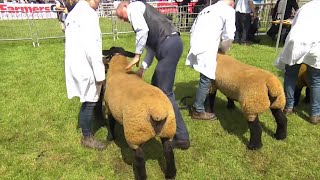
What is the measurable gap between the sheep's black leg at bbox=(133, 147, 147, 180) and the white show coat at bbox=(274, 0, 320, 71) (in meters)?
3.06

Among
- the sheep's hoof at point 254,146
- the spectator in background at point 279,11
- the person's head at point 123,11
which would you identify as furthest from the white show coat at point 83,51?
the spectator in background at point 279,11

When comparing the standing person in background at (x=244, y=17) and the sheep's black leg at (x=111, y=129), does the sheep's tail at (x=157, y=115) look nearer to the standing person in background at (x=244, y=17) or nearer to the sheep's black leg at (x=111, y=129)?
the sheep's black leg at (x=111, y=129)

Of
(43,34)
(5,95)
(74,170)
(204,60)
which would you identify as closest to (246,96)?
(204,60)

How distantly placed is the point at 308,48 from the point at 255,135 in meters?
1.69

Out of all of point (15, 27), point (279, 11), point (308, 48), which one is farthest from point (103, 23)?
point (308, 48)

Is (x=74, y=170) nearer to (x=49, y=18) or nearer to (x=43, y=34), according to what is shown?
(x=43, y=34)

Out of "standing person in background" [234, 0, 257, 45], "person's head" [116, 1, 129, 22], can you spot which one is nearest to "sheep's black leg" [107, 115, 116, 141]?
"person's head" [116, 1, 129, 22]

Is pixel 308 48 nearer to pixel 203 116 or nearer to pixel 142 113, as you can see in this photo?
pixel 203 116

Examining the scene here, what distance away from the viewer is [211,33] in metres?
4.74

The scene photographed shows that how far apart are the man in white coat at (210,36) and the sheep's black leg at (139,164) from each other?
76.7 inches

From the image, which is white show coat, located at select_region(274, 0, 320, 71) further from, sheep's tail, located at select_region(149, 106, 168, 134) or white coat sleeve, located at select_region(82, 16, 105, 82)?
white coat sleeve, located at select_region(82, 16, 105, 82)

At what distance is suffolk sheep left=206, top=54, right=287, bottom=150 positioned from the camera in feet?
13.1

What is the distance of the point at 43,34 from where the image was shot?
12586mm

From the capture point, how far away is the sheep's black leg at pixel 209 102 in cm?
538
